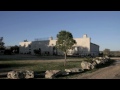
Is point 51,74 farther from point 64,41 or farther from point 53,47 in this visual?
point 53,47

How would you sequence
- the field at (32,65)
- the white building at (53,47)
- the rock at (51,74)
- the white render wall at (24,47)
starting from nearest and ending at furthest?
1. the rock at (51,74)
2. the field at (32,65)
3. the white building at (53,47)
4. the white render wall at (24,47)

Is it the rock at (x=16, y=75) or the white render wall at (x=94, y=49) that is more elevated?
the white render wall at (x=94, y=49)

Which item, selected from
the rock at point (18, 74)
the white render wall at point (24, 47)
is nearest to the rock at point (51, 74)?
the rock at point (18, 74)

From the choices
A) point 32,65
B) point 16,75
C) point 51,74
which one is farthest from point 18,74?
point 32,65

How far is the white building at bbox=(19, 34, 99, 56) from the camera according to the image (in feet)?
197

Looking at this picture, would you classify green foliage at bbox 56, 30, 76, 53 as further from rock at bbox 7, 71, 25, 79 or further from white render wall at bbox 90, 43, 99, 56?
white render wall at bbox 90, 43, 99, 56

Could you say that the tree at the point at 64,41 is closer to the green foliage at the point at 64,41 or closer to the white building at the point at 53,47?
the green foliage at the point at 64,41

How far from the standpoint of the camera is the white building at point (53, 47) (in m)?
60.1

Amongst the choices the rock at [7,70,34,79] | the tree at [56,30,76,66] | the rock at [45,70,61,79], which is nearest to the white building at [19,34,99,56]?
the tree at [56,30,76,66]

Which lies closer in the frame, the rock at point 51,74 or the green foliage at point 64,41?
the rock at point 51,74

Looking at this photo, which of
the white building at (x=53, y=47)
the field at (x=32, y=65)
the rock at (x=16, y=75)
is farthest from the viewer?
the white building at (x=53, y=47)
